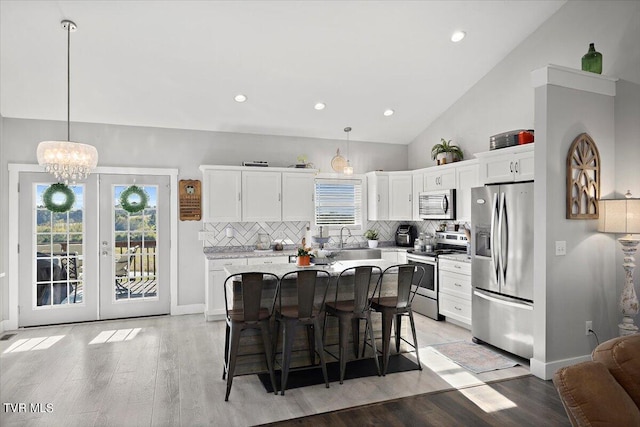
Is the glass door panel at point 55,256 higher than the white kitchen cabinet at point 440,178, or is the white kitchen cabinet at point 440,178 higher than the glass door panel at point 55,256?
the white kitchen cabinet at point 440,178

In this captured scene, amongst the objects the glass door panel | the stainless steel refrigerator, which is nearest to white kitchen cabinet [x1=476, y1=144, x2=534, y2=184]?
the stainless steel refrigerator

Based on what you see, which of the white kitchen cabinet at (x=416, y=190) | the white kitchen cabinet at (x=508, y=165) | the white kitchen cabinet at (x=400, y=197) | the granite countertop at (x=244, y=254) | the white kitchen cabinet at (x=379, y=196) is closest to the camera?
the white kitchen cabinet at (x=508, y=165)

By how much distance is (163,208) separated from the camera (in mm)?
5969

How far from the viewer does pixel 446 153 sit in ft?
19.5

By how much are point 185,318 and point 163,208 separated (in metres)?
1.62

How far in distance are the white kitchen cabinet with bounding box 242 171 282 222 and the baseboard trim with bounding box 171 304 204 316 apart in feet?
4.88

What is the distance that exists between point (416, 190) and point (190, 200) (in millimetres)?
3496

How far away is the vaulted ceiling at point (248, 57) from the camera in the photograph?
4.10 m

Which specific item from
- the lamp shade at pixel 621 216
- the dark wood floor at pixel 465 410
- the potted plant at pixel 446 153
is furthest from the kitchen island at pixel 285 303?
the potted plant at pixel 446 153

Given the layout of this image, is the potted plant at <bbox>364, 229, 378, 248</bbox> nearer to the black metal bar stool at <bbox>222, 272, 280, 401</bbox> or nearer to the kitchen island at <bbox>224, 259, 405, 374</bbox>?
the kitchen island at <bbox>224, 259, 405, 374</bbox>

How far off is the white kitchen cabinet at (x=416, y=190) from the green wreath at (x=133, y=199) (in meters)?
4.07

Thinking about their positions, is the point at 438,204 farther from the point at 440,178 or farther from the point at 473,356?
the point at 473,356

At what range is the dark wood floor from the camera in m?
2.91

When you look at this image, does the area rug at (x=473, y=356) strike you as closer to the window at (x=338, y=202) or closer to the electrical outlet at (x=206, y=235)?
the window at (x=338, y=202)
